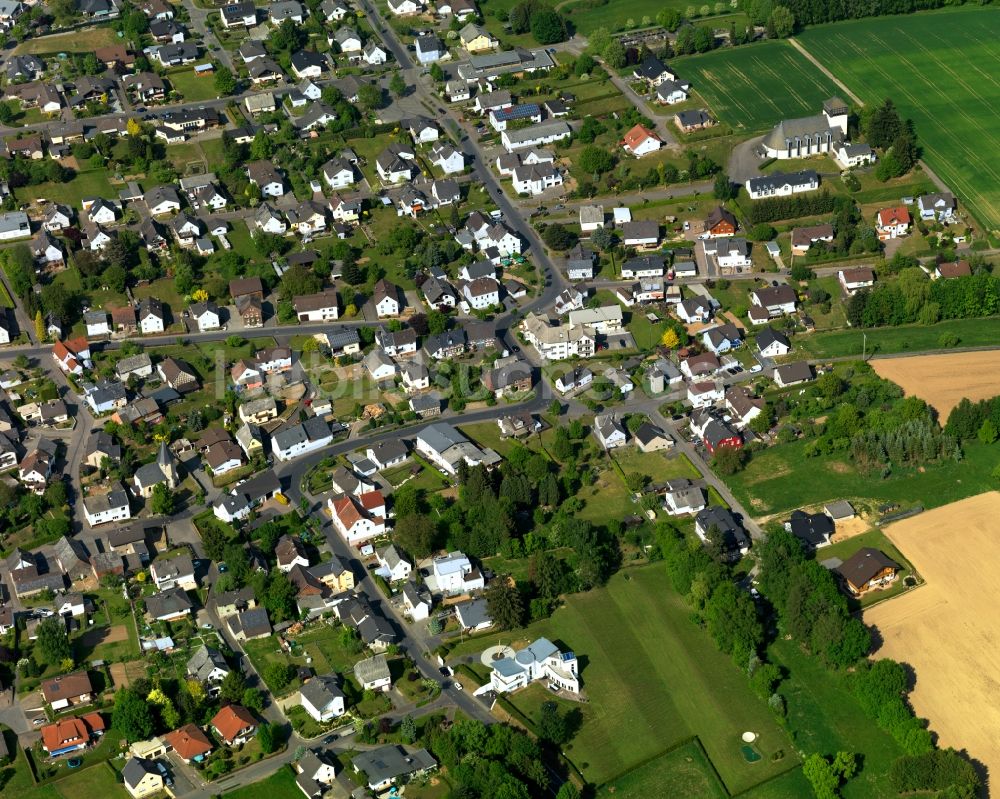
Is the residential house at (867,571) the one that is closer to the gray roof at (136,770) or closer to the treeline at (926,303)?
the treeline at (926,303)

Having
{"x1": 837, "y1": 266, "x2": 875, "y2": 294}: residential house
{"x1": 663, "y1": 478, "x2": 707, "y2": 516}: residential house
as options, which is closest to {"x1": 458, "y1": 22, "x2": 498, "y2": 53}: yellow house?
{"x1": 837, "y1": 266, "x2": 875, "y2": 294}: residential house

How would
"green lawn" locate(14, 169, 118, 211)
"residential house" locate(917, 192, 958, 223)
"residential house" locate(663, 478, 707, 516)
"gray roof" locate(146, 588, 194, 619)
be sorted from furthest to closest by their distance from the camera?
1. "green lawn" locate(14, 169, 118, 211)
2. "residential house" locate(917, 192, 958, 223)
3. "residential house" locate(663, 478, 707, 516)
4. "gray roof" locate(146, 588, 194, 619)

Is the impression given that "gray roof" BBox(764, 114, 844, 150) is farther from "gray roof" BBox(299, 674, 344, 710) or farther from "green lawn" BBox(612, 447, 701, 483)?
"gray roof" BBox(299, 674, 344, 710)

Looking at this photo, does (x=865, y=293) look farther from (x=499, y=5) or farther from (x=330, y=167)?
(x=499, y=5)

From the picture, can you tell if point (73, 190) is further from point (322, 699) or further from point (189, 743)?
point (322, 699)

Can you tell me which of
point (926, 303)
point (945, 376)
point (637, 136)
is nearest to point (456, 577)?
point (945, 376)


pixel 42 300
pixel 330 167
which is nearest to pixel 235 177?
pixel 330 167

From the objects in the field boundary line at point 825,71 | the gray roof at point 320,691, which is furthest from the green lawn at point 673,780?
the field boundary line at point 825,71
